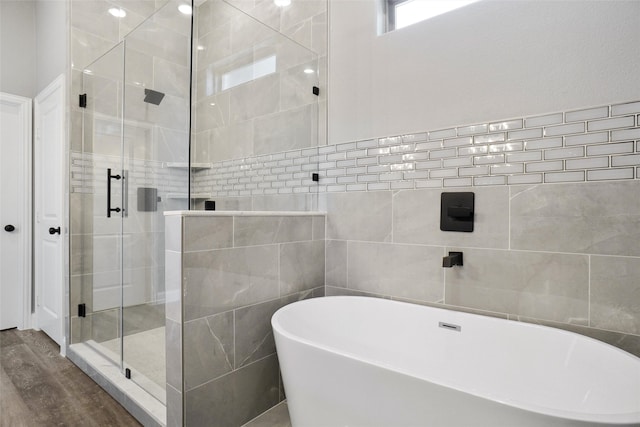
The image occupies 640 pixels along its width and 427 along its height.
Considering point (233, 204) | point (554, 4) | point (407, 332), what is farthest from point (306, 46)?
point (407, 332)

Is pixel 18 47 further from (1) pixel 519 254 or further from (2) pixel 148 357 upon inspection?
(1) pixel 519 254

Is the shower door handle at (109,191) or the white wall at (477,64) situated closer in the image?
the white wall at (477,64)

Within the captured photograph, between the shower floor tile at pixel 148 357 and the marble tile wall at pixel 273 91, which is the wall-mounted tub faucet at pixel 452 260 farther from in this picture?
the shower floor tile at pixel 148 357

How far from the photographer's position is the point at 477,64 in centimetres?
174

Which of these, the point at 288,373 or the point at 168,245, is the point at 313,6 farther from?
the point at 288,373

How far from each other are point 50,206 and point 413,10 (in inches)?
130

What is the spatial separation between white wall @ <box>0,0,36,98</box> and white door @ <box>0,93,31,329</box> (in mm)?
143

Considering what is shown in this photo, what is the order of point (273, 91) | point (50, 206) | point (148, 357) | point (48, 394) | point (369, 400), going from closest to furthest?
point (369, 400) < point (148, 357) < point (48, 394) < point (273, 91) < point (50, 206)

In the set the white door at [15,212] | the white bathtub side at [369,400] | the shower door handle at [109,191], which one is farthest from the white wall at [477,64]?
the white door at [15,212]

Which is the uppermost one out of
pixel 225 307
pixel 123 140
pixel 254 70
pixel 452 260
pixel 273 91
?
pixel 254 70

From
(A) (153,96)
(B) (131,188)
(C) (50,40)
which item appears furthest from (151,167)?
(C) (50,40)

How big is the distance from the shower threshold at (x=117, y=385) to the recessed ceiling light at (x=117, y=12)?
2639 millimetres

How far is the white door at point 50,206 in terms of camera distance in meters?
2.74

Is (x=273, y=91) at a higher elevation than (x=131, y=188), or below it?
higher
